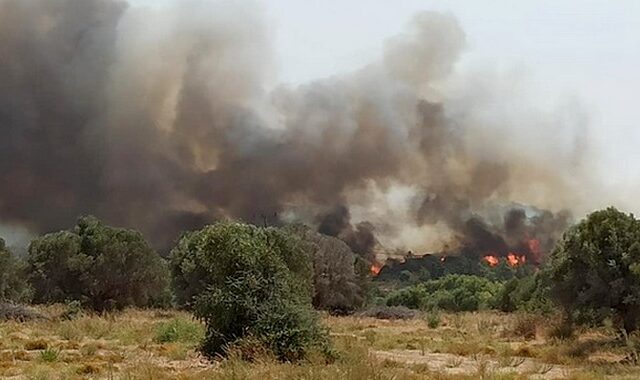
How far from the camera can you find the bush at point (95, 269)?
42.4 m

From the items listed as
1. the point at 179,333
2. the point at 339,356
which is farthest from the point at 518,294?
the point at 339,356

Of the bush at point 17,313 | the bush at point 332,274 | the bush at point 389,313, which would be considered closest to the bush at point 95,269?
the bush at point 332,274

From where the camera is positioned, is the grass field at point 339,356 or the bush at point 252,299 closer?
the grass field at point 339,356

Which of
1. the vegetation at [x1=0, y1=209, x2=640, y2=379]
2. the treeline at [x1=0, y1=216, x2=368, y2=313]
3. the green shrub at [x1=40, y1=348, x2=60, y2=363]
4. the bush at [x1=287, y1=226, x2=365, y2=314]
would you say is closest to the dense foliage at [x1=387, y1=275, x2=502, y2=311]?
the bush at [x1=287, y1=226, x2=365, y2=314]

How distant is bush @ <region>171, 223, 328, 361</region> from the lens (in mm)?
15742

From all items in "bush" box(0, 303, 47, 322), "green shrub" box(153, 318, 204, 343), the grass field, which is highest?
"bush" box(0, 303, 47, 322)

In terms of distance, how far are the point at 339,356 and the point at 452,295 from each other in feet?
181

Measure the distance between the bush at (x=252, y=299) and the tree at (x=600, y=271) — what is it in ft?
24.1

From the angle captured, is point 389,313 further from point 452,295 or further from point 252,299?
point 252,299

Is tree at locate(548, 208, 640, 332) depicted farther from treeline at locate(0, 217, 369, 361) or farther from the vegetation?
treeline at locate(0, 217, 369, 361)

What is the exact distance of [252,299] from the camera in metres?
17.1

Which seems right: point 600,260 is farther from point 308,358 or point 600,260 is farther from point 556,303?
point 308,358

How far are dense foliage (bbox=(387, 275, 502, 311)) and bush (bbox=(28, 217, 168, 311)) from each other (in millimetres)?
25120

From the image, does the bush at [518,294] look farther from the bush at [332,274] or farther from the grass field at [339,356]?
the grass field at [339,356]
